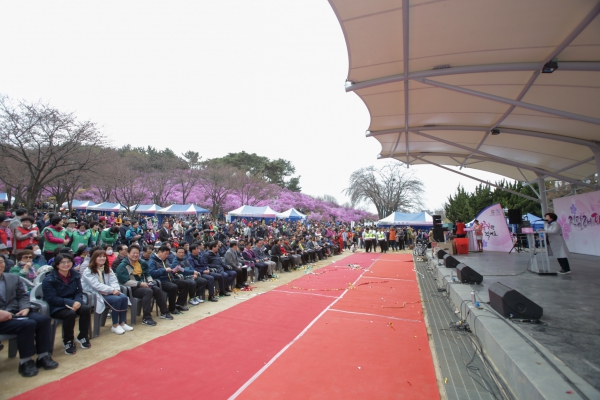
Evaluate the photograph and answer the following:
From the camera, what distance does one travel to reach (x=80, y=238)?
23.2 feet

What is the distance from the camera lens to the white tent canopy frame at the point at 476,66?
151 inches

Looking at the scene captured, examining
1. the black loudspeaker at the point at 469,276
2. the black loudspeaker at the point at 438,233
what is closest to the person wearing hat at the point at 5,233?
the black loudspeaker at the point at 469,276

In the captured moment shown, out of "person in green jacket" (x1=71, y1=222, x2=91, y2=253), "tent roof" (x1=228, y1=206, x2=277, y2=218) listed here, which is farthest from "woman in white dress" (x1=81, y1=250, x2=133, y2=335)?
"tent roof" (x1=228, y1=206, x2=277, y2=218)

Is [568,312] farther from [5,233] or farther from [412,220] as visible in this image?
[412,220]

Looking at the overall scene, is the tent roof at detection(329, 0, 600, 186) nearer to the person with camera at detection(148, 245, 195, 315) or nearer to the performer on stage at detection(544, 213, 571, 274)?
the performer on stage at detection(544, 213, 571, 274)

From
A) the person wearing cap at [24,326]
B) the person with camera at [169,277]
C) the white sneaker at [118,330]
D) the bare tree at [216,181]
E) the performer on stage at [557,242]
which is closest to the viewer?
the person wearing cap at [24,326]

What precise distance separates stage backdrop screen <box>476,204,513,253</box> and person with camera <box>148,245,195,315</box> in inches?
488

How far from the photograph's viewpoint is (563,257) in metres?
7.05

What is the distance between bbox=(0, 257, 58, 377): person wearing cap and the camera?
134 inches

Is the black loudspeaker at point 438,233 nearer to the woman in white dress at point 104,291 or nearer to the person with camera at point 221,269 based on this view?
the person with camera at point 221,269

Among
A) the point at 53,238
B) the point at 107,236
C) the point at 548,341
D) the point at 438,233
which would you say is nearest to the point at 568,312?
the point at 548,341

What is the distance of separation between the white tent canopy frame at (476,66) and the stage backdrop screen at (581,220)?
8.89 ft

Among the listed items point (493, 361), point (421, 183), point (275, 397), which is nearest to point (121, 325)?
point (275, 397)

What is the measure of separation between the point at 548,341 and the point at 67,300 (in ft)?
18.6
